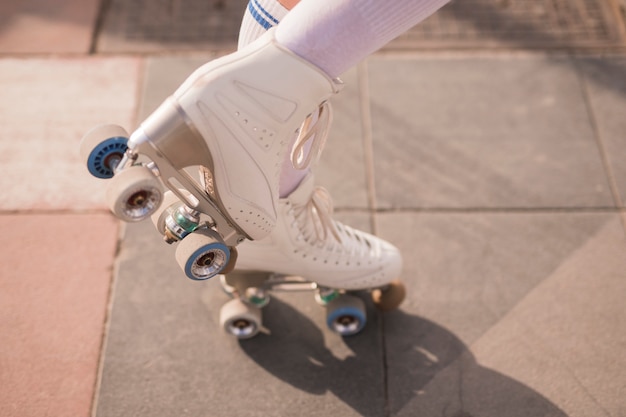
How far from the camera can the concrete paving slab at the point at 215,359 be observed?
221cm

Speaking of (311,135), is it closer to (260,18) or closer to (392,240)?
(260,18)

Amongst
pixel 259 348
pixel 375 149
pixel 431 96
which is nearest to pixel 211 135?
pixel 259 348

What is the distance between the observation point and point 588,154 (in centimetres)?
288

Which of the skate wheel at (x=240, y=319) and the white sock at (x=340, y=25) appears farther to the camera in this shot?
the skate wheel at (x=240, y=319)

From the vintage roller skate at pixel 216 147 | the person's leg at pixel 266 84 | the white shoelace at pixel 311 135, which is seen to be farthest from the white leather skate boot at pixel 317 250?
the person's leg at pixel 266 84

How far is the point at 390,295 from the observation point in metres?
2.38

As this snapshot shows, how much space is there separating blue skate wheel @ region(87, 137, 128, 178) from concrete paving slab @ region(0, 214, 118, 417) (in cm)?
73

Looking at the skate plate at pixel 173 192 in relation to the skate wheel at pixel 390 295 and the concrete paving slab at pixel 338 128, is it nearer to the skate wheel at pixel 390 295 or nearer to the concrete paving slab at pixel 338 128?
the skate wheel at pixel 390 295

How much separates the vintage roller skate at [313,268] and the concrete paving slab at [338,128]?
0.45 metres

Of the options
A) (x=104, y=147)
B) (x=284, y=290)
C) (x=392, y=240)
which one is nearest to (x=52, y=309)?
(x=284, y=290)

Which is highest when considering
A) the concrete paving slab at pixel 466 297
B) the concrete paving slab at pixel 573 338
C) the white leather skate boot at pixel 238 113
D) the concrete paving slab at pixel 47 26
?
the concrete paving slab at pixel 47 26

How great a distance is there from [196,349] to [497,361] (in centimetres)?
92

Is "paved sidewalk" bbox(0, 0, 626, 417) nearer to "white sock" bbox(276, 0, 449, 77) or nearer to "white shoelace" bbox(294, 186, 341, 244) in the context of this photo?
"white shoelace" bbox(294, 186, 341, 244)

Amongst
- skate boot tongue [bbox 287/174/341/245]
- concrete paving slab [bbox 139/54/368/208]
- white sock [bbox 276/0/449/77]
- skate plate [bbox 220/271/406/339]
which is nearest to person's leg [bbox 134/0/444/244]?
white sock [bbox 276/0/449/77]
